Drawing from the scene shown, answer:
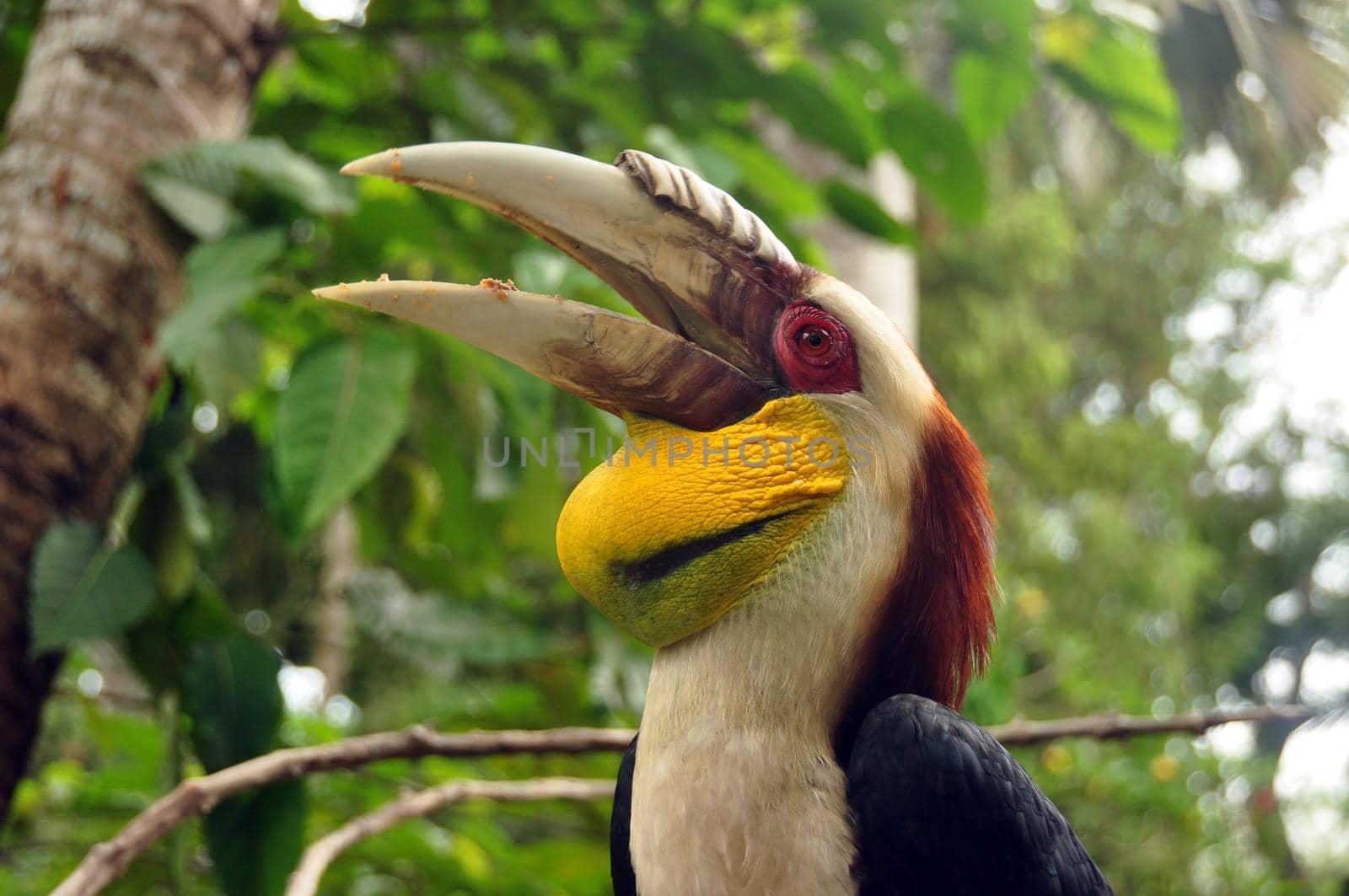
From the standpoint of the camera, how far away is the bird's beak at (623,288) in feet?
3.52

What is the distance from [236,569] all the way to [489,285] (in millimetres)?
5221

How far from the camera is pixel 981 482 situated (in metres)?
1.16

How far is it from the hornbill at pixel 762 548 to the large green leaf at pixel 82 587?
0.87 meters

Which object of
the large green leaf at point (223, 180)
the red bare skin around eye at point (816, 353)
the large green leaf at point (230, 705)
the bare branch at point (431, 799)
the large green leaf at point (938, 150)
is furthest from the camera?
the large green leaf at point (938, 150)

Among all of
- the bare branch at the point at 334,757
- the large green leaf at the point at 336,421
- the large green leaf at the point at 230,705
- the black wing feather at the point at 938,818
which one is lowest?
the large green leaf at the point at 230,705

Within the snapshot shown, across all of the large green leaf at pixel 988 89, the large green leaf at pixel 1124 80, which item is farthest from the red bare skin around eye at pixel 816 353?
the large green leaf at pixel 1124 80

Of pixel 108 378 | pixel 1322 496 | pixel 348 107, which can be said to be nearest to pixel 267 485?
pixel 108 378

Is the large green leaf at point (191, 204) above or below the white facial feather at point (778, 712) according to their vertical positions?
below

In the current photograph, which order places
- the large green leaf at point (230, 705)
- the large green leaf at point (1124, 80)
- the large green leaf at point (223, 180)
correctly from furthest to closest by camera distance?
the large green leaf at point (1124, 80) < the large green leaf at point (223, 180) < the large green leaf at point (230, 705)

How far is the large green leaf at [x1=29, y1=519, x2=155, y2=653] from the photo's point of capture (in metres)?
1.60

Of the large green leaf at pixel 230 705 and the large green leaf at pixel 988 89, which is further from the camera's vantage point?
the large green leaf at pixel 988 89

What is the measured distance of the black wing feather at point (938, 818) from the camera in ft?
3.38

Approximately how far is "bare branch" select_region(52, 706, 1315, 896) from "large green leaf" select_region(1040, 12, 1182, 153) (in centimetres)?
159

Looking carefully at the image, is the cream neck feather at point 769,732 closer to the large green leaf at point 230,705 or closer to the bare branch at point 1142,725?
the bare branch at point 1142,725
